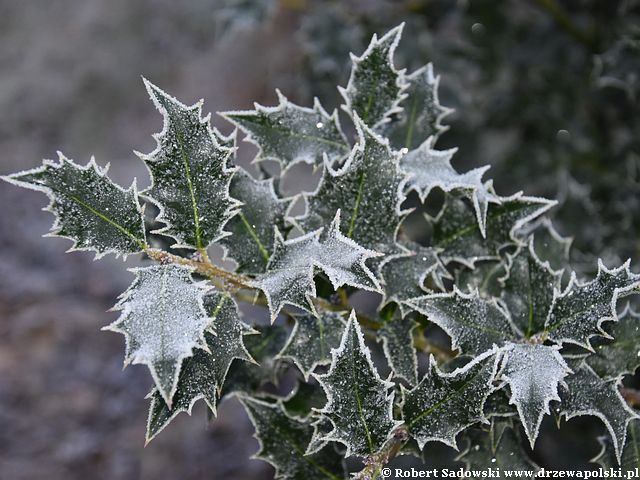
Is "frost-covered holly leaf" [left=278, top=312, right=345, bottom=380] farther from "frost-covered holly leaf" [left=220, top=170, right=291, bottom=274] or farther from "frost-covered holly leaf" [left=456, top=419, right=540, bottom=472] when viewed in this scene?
"frost-covered holly leaf" [left=456, top=419, right=540, bottom=472]

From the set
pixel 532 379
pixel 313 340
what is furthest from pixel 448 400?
pixel 313 340

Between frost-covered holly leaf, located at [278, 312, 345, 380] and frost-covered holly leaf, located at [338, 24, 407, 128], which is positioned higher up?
frost-covered holly leaf, located at [338, 24, 407, 128]

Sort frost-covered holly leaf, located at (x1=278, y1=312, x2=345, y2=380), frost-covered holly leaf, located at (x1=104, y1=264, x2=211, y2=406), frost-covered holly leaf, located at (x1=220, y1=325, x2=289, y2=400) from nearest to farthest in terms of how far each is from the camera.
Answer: frost-covered holly leaf, located at (x1=104, y1=264, x2=211, y2=406)
frost-covered holly leaf, located at (x1=278, y1=312, x2=345, y2=380)
frost-covered holly leaf, located at (x1=220, y1=325, x2=289, y2=400)

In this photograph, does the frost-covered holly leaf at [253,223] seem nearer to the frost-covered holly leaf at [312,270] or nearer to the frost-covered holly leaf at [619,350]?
the frost-covered holly leaf at [312,270]

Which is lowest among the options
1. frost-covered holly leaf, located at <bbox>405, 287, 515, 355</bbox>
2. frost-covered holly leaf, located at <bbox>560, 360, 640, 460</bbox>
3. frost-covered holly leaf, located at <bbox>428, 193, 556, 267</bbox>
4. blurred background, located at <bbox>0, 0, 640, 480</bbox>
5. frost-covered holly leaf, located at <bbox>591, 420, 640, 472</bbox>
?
frost-covered holly leaf, located at <bbox>591, 420, 640, 472</bbox>

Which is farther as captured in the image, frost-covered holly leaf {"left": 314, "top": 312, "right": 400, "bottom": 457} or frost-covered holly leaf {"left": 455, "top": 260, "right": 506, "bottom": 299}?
frost-covered holly leaf {"left": 455, "top": 260, "right": 506, "bottom": 299}

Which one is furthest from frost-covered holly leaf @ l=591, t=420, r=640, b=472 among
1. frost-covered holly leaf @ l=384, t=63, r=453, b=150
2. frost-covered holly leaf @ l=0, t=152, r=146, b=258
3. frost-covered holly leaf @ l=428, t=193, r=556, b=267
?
frost-covered holly leaf @ l=0, t=152, r=146, b=258
